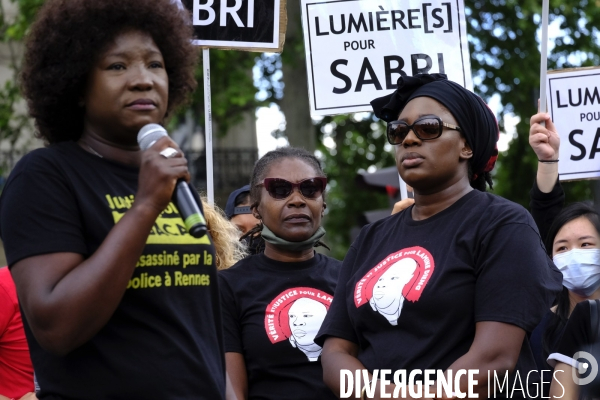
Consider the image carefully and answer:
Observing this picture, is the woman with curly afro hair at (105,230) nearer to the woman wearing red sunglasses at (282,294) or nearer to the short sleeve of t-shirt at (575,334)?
the woman wearing red sunglasses at (282,294)

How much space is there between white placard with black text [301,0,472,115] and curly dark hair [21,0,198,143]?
2.98 meters

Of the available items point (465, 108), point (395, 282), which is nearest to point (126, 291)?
point (395, 282)

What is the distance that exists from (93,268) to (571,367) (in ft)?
7.07

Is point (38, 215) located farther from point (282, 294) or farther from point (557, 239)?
point (557, 239)

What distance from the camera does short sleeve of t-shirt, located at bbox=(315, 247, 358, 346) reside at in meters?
3.54

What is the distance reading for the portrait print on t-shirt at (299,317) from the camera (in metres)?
3.99

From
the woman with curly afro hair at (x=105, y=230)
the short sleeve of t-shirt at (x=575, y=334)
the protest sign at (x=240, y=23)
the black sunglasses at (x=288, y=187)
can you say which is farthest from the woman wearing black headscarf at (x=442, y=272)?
the protest sign at (x=240, y=23)

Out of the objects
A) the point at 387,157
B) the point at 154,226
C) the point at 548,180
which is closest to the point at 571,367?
the point at 548,180

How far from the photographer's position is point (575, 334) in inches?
149

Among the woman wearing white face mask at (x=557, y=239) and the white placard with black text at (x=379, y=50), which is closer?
the woman wearing white face mask at (x=557, y=239)

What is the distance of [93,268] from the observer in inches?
92.3

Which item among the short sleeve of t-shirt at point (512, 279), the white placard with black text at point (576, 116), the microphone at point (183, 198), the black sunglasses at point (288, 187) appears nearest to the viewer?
the microphone at point (183, 198)

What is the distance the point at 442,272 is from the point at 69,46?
4.62ft

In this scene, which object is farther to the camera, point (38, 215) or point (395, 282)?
point (395, 282)
